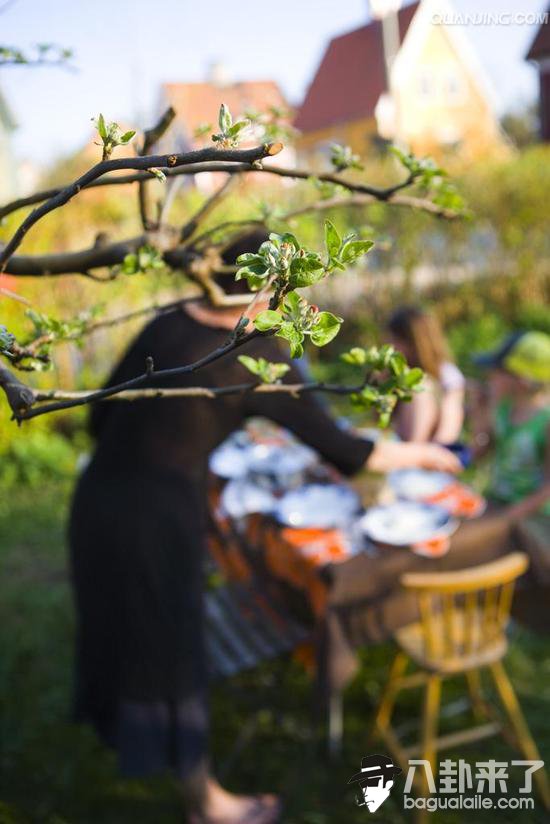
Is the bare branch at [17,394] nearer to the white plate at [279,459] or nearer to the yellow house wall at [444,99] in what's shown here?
the white plate at [279,459]

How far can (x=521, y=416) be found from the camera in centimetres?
325

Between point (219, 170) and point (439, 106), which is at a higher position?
point (439, 106)

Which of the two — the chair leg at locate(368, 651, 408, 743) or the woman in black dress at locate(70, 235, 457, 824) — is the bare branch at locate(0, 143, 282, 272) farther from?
the chair leg at locate(368, 651, 408, 743)

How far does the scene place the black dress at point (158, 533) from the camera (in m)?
2.21

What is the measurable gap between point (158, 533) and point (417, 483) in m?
1.22

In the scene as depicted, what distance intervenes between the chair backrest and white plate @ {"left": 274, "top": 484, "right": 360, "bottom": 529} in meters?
0.38

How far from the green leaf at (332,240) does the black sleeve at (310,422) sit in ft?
4.44

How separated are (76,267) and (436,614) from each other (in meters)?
2.10

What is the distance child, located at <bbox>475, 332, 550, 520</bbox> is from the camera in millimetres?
3166

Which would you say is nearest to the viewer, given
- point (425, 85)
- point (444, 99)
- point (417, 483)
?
point (417, 483)

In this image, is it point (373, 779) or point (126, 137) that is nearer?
point (126, 137)

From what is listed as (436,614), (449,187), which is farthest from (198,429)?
(436,614)

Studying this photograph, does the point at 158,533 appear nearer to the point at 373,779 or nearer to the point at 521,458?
the point at 373,779

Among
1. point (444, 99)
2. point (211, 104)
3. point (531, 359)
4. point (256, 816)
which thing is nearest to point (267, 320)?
point (256, 816)
